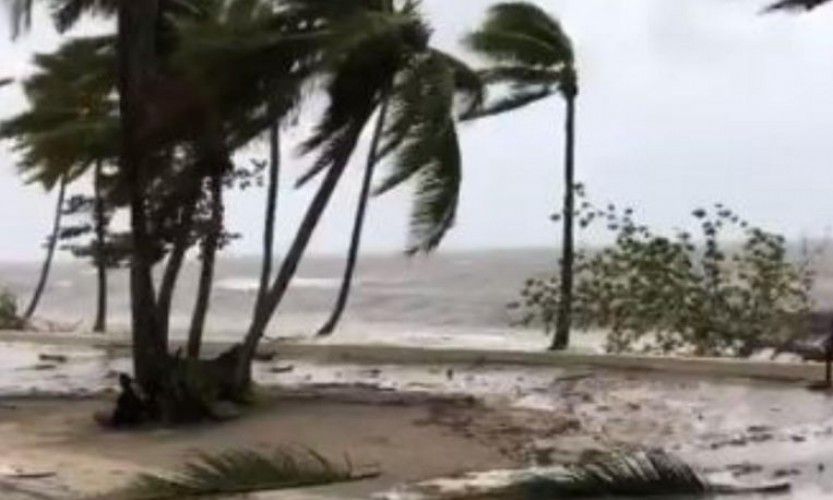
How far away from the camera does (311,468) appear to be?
1135 cm

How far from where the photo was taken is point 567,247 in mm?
23875

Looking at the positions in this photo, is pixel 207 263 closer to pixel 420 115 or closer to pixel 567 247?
pixel 420 115

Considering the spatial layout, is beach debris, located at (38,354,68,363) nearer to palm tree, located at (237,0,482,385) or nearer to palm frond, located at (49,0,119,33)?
palm frond, located at (49,0,119,33)

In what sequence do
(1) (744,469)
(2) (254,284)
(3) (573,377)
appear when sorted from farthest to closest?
(2) (254,284), (3) (573,377), (1) (744,469)

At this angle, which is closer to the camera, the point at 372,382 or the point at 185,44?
the point at 185,44

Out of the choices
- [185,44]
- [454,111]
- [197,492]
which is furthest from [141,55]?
[197,492]

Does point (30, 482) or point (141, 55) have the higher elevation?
point (141, 55)

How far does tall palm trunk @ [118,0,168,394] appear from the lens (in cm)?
1576

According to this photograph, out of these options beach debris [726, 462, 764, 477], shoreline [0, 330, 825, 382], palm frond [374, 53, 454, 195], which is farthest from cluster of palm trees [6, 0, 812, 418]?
beach debris [726, 462, 764, 477]

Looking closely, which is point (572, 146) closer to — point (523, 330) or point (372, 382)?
point (372, 382)

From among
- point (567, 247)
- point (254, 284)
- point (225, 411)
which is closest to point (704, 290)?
point (567, 247)

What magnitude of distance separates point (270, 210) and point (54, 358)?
3.90m

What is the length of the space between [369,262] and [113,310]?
44.8 metres

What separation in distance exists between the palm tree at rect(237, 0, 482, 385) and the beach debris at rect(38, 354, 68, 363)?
8.06 meters
